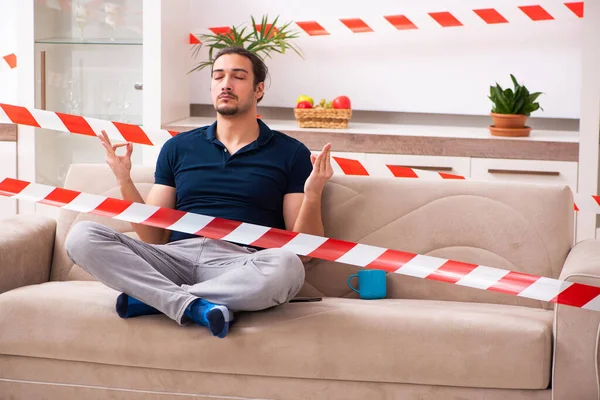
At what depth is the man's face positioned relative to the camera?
318cm

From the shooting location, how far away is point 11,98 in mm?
5547

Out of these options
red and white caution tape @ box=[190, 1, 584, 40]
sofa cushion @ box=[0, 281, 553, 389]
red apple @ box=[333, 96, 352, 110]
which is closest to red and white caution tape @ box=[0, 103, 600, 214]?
red apple @ box=[333, 96, 352, 110]

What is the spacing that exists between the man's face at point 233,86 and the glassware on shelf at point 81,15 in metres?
2.04

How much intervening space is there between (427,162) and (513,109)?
0.53 m

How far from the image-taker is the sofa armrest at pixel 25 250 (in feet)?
9.74

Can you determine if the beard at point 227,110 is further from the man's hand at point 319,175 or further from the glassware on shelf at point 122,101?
the glassware on shelf at point 122,101

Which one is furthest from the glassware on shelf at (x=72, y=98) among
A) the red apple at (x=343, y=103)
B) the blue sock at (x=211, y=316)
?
the blue sock at (x=211, y=316)

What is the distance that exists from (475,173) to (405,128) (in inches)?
23.1

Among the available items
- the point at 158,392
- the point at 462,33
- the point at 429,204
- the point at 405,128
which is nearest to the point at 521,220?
the point at 429,204

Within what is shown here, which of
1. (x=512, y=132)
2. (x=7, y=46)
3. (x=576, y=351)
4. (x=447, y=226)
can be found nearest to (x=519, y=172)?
(x=512, y=132)

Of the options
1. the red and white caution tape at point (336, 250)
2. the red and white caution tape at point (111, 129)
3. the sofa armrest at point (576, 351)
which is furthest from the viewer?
the red and white caution tape at point (111, 129)

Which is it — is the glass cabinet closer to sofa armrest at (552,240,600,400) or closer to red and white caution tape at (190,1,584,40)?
red and white caution tape at (190,1,584,40)

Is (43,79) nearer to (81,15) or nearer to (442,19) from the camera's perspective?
(81,15)

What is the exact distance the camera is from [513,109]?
4699 millimetres
